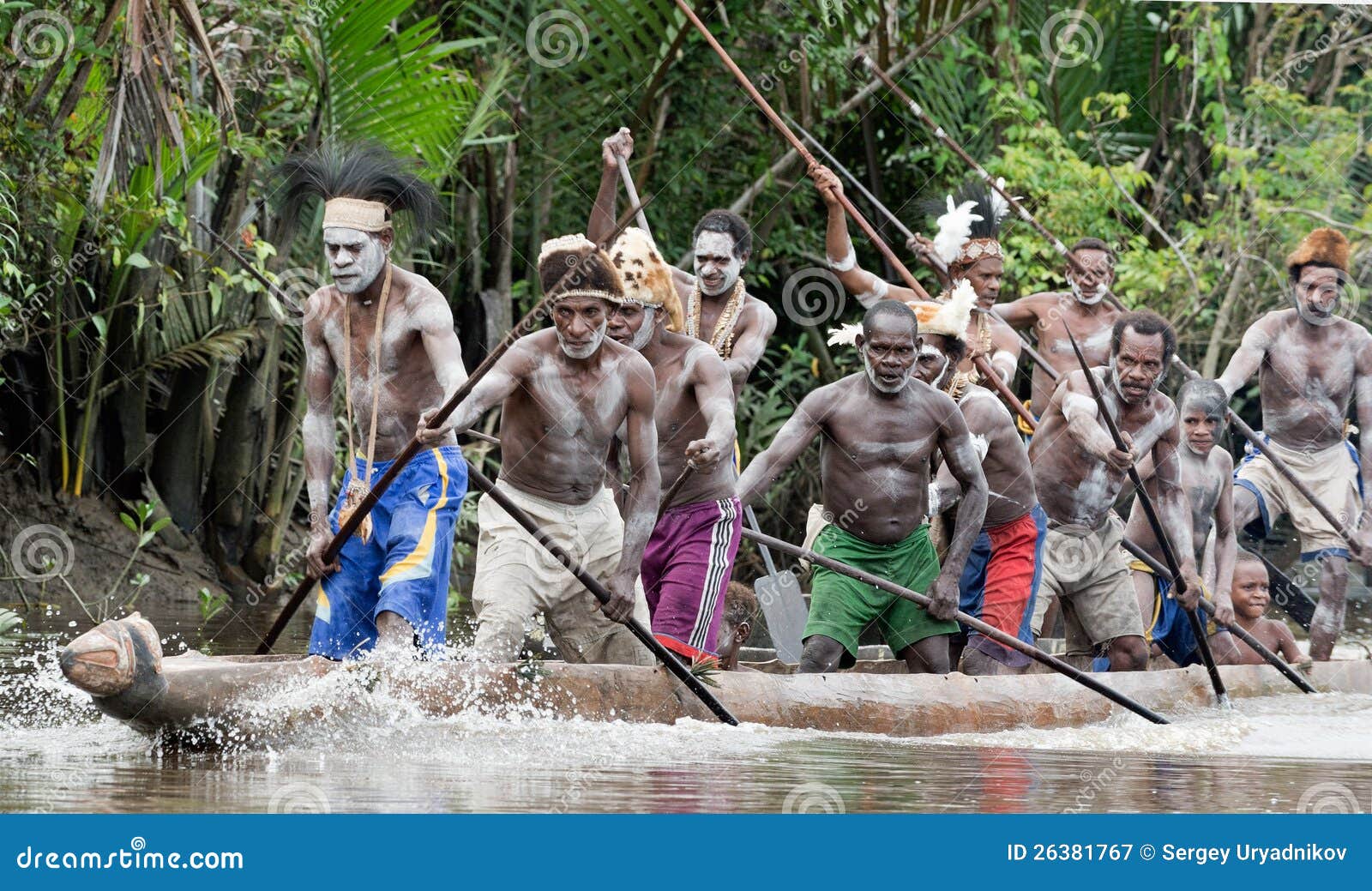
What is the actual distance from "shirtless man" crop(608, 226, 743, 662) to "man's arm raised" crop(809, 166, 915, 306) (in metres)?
2.20

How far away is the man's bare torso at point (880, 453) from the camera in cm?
665

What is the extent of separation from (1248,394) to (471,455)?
242 inches

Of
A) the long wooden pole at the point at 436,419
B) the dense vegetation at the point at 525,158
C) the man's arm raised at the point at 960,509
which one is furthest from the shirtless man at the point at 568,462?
the dense vegetation at the point at 525,158

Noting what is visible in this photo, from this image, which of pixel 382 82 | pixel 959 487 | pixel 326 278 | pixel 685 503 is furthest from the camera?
pixel 326 278

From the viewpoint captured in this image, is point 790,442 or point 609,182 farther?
point 609,182

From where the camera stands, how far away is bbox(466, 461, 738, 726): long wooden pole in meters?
5.80

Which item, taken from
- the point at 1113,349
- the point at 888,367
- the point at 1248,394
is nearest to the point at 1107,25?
the point at 1248,394

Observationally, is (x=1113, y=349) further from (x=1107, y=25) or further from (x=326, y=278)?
(x=1107, y=25)

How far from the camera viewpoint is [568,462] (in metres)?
6.01

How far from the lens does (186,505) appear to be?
10656 millimetres

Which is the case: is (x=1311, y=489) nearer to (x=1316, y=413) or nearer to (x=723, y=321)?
(x=1316, y=413)

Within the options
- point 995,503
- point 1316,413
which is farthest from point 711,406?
point 1316,413

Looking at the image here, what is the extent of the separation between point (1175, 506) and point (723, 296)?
1.99m

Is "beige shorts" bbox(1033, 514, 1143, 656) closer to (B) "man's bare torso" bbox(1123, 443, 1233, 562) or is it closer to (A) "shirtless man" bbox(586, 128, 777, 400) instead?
(B) "man's bare torso" bbox(1123, 443, 1233, 562)
